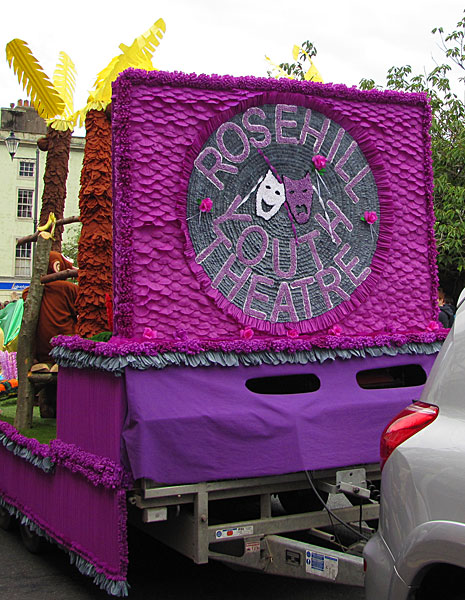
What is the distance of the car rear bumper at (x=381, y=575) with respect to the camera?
2.67 metres

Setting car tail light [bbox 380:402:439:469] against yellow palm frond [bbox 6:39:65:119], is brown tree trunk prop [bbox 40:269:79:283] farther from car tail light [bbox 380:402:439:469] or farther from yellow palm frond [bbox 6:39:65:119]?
car tail light [bbox 380:402:439:469]

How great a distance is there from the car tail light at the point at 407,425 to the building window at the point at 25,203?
132 feet

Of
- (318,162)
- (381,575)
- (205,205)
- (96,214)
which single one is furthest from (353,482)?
(96,214)

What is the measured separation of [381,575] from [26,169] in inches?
1596

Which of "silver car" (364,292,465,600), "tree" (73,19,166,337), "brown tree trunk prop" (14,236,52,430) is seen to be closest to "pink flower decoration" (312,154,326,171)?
"tree" (73,19,166,337)

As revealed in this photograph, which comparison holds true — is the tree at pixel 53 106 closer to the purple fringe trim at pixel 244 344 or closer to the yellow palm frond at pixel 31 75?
the yellow palm frond at pixel 31 75

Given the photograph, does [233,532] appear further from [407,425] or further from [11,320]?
[11,320]

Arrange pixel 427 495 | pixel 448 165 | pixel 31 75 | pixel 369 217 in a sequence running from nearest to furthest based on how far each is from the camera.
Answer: pixel 427 495 → pixel 369 217 → pixel 31 75 → pixel 448 165

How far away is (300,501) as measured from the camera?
16.5 feet

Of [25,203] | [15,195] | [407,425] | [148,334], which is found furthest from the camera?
[25,203]

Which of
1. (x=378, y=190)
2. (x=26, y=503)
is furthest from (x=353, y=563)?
(x=26, y=503)

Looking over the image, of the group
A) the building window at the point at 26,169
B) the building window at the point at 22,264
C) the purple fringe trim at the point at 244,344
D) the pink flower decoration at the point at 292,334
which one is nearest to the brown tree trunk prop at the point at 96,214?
the purple fringe trim at the point at 244,344

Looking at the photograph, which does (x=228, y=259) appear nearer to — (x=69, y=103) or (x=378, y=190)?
(x=378, y=190)

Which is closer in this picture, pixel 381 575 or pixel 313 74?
pixel 381 575
